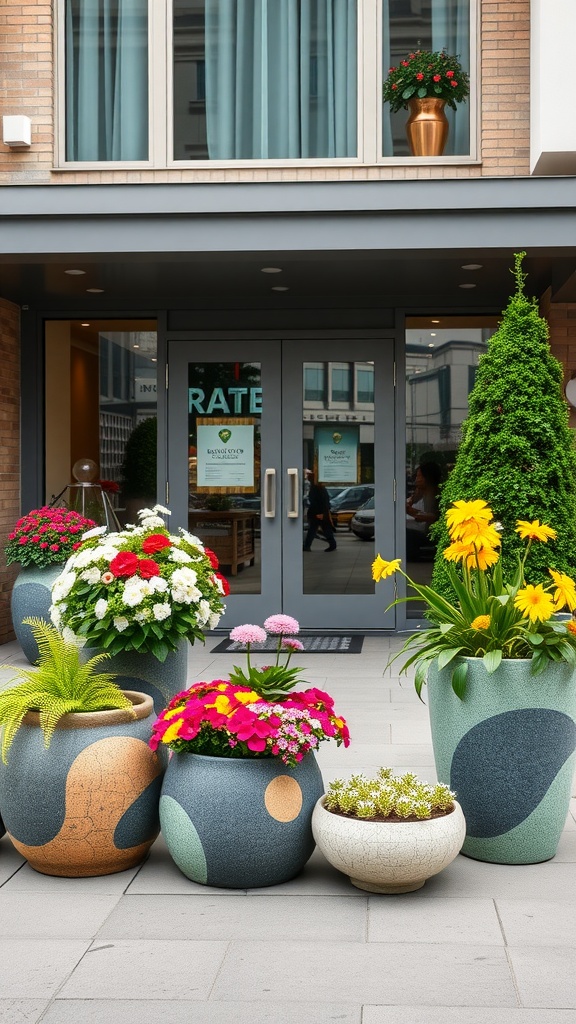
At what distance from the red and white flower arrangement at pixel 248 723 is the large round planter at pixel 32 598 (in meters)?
4.64

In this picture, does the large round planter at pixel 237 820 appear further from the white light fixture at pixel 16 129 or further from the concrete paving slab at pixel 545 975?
the white light fixture at pixel 16 129

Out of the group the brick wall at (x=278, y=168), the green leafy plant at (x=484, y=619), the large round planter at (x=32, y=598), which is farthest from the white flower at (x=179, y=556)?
the brick wall at (x=278, y=168)

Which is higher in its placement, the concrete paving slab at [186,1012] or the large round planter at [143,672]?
the large round planter at [143,672]

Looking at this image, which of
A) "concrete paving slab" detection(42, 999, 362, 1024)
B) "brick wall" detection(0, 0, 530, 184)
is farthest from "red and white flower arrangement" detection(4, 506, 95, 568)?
"concrete paving slab" detection(42, 999, 362, 1024)

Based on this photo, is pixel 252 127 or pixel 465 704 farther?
pixel 252 127

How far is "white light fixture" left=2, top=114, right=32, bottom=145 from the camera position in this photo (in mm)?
9109

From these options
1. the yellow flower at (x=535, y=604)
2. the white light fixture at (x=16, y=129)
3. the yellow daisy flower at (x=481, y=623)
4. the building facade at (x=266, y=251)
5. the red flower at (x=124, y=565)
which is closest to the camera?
the yellow flower at (x=535, y=604)

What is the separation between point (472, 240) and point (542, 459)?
244 cm

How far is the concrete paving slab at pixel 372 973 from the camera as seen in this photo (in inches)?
119

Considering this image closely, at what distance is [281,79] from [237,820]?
7664 mm

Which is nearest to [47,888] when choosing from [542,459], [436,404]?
[542,459]

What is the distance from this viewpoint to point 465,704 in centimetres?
414

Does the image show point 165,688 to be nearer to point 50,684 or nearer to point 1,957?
point 50,684

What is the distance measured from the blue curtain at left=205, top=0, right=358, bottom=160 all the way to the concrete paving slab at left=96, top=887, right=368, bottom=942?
7273 mm
